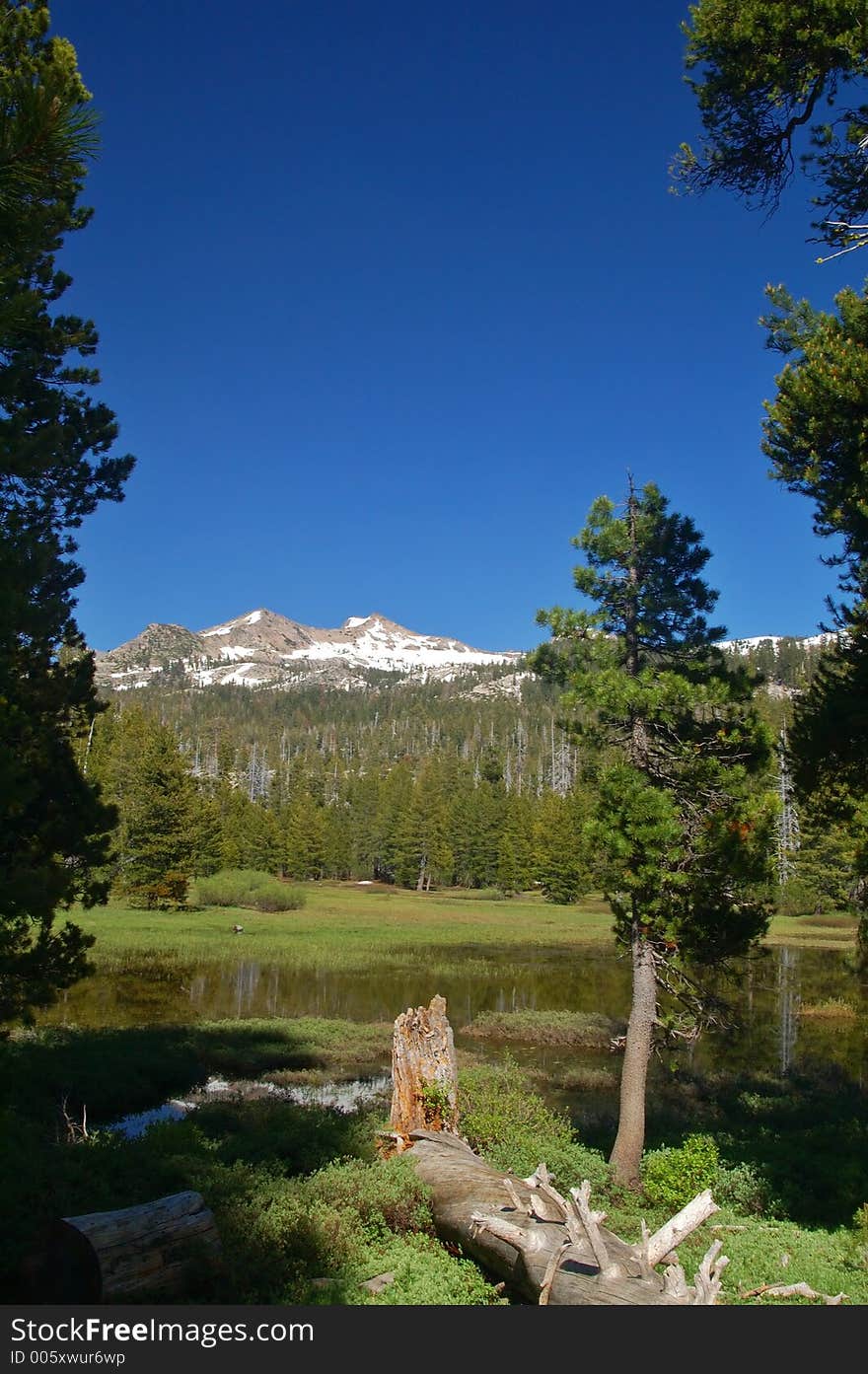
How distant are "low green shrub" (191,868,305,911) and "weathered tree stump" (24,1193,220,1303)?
63.3m

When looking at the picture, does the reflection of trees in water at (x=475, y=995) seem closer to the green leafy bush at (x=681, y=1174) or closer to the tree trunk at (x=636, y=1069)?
the tree trunk at (x=636, y=1069)

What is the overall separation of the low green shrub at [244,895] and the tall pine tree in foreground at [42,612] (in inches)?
2252

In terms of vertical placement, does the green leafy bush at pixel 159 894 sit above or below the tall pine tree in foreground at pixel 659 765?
below

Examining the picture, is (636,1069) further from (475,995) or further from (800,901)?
(800,901)

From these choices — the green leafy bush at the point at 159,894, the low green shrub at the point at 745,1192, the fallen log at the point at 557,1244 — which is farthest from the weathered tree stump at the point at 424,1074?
the green leafy bush at the point at 159,894

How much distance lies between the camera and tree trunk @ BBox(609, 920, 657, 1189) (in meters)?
14.0

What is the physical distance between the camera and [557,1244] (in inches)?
287

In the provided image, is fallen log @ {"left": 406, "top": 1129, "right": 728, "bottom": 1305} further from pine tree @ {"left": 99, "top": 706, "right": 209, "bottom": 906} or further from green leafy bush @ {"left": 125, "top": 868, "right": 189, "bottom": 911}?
green leafy bush @ {"left": 125, "top": 868, "right": 189, "bottom": 911}

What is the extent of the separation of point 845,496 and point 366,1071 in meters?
20.8

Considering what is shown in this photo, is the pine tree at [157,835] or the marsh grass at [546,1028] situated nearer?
the marsh grass at [546,1028]

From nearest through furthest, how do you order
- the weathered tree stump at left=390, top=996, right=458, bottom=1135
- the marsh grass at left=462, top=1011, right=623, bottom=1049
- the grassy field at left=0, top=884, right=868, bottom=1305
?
the grassy field at left=0, top=884, right=868, bottom=1305, the weathered tree stump at left=390, top=996, right=458, bottom=1135, the marsh grass at left=462, top=1011, right=623, bottom=1049

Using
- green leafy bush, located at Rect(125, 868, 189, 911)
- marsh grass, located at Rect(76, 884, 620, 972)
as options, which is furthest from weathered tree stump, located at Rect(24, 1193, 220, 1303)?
green leafy bush, located at Rect(125, 868, 189, 911)

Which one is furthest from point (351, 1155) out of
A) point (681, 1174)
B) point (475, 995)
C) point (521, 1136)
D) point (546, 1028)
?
point (475, 995)

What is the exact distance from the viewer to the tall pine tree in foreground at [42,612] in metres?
8.48
